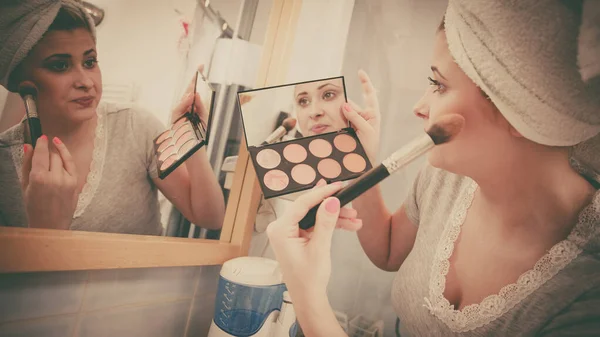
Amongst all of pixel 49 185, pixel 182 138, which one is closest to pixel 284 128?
pixel 182 138

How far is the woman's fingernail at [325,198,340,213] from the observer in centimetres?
46

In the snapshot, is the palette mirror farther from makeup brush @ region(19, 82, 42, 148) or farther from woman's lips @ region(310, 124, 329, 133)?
woman's lips @ region(310, 124, 329, 133)

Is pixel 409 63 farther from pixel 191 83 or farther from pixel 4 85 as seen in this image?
pixel 4 85

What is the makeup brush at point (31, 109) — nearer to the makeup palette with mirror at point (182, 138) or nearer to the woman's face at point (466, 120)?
the makeup palette with mirror at point (182, 138)

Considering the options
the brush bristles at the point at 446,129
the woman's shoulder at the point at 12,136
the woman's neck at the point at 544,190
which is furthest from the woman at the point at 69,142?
the woman's neck at the point at 544,190

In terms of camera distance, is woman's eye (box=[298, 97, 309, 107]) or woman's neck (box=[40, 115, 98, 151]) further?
woman's eye (box=[298, 97, 309, 107])

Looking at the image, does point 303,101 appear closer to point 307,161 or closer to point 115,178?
point 307,161

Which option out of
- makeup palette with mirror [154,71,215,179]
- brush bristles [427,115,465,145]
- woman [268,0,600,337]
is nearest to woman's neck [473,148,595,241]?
woman [268,0,600,337]

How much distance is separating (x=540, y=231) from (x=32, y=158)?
81 centimetres

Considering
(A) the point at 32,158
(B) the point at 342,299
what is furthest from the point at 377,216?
(A) the point at 32,158

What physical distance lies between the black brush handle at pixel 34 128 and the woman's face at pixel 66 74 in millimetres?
12

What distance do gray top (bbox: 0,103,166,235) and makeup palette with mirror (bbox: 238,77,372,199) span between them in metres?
0.21

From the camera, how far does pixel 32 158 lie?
1.49ft

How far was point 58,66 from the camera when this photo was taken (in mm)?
471
